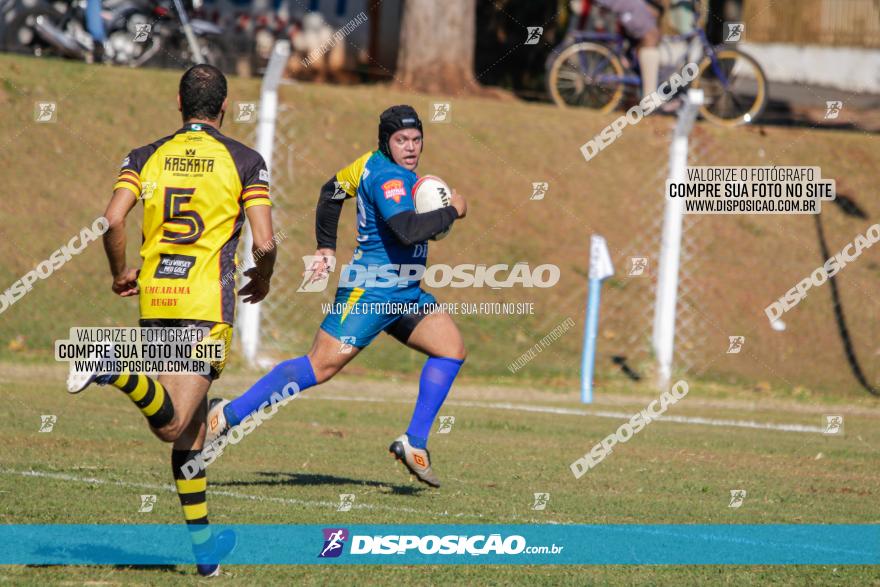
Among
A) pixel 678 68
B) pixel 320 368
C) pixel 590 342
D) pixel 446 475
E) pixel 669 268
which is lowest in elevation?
pixel 446 475

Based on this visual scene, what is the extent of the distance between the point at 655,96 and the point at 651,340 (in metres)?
4.09

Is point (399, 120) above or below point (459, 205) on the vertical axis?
above

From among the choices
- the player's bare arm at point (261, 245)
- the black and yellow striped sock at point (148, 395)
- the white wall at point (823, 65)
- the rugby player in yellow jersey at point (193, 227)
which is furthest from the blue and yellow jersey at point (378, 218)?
the white wall at point (823, 65)

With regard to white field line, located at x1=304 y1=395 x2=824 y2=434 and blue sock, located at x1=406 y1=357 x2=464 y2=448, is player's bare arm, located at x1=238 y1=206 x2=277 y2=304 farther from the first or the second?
white field line, located at x1=304 y1=395 x2=824 y2=434

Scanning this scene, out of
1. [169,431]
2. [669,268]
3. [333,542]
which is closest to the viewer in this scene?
[169,431]

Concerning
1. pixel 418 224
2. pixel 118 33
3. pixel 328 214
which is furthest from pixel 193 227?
pixel 118 33

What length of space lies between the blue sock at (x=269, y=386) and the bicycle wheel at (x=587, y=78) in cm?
1191

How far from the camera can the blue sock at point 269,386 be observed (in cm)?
759

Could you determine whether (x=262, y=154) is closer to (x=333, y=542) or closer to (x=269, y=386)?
(x=269, y=386)

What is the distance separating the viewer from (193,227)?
5.71m

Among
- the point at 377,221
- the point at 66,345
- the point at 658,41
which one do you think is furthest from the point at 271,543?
the point at 658,41

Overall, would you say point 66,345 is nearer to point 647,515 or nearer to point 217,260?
point 217,260

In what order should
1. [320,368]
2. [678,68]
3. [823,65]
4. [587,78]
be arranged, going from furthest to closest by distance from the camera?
[823,65]
[587,78]
[678,68]
[320,368]

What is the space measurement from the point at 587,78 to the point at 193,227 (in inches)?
566
